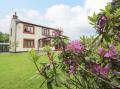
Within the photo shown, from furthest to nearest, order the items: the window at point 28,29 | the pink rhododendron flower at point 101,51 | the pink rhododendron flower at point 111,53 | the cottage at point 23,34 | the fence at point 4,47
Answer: the fence at point 4,47 → the window at point 28,29 → the cottage at point 23,34 → the pink rhododendron flower at point 101,51 → the pink rhododendron flower at point 111,53

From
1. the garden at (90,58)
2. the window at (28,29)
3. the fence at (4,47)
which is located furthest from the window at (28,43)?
the garden at (90,58)

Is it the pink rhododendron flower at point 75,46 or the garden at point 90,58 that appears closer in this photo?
the garden at point 90,58

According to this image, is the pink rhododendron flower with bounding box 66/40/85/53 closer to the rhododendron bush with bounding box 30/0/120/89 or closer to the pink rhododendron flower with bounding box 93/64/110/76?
the rhododendron bush with bounding box 30/0/120/89

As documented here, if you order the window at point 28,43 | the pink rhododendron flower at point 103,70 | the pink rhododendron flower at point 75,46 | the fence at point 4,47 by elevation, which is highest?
the window at point 28,43

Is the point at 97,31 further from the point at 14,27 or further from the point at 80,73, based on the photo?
the point at 14,27

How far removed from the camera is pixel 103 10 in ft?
8.86

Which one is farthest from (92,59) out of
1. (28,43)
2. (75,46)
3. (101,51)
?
(28,43)

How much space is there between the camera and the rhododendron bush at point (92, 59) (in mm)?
2539

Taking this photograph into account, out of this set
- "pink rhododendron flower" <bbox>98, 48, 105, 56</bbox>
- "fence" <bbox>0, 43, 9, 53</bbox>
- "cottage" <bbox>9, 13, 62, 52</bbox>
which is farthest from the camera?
"fence" <bbox>0, 43, 9, 53</bbox>

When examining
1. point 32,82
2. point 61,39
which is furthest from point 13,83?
point 61,39

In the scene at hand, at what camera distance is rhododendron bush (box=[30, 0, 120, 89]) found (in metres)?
2.54

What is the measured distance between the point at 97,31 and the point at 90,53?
1.25ft

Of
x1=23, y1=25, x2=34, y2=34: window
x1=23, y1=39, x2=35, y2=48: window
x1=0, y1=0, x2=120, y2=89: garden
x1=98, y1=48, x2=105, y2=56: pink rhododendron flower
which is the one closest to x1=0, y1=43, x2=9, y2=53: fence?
x1=23, y1=39, x2=35, y2=48: window

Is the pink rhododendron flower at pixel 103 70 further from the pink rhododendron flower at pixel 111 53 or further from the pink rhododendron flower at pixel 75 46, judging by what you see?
the pink rhododendron flower at pixel 75 46
